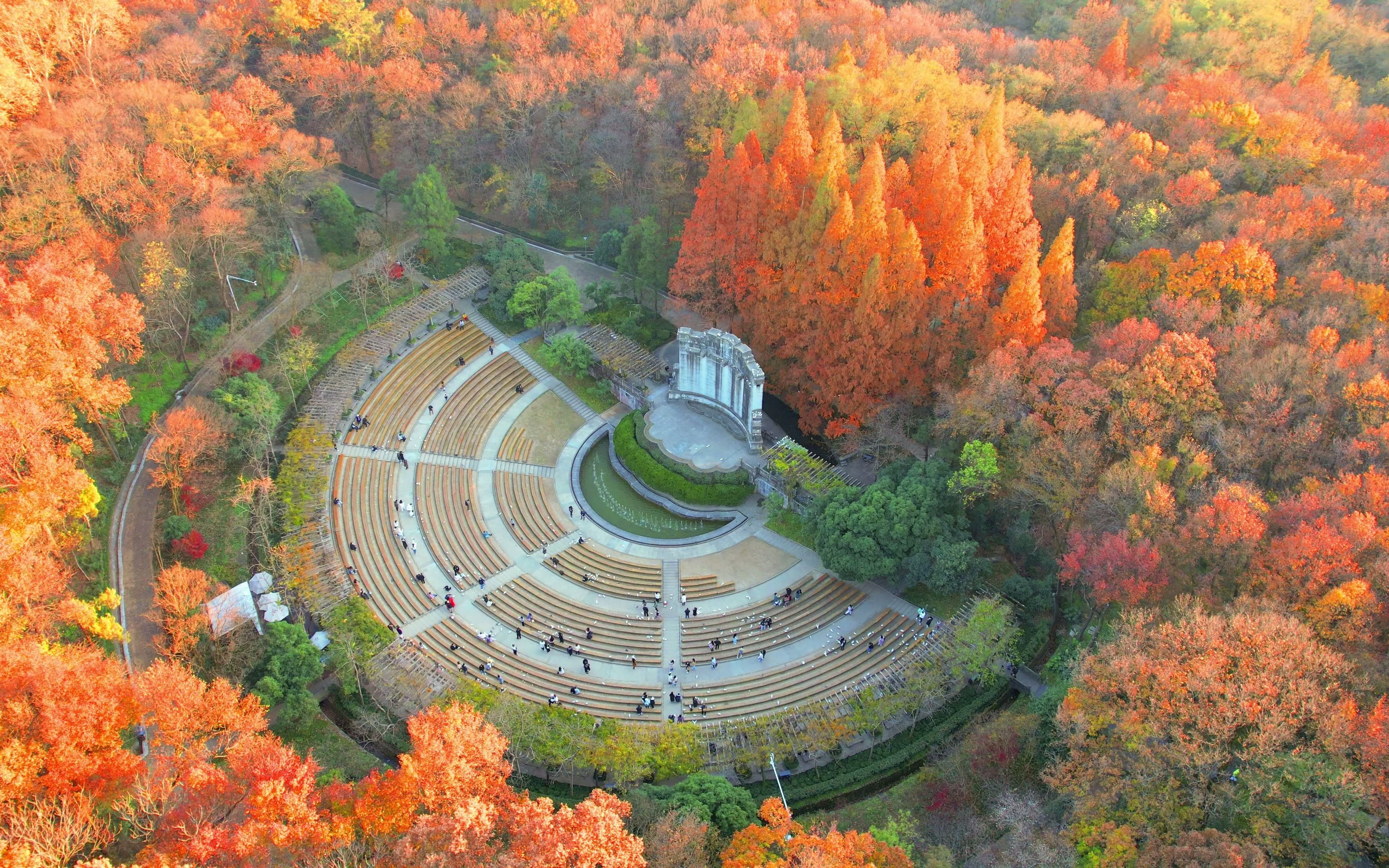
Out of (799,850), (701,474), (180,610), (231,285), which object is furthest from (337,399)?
(799,850)

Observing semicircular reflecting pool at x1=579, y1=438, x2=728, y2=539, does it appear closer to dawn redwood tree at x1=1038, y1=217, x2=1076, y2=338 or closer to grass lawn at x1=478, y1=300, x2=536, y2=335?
grass lawn at x1=478, y1=300, x2=536, y2=335

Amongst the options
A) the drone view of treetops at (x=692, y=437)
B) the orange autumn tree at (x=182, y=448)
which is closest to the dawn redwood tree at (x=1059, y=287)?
the drone view of treetops at (x=692, y=437)

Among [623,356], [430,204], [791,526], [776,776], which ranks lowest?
[776,776]

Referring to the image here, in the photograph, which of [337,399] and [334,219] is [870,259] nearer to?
[337,399]

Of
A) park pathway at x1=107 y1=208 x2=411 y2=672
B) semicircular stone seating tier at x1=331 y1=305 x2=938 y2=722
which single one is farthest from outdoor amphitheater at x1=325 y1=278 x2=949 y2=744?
park pathway at x1=107 y1=208 x2=411 y2=672

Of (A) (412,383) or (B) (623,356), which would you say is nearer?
(A) (412,383)

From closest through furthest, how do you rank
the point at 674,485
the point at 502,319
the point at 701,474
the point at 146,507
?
1. the point at 146,507
2. the point at 701,474
3. the point at 674,485
4. the point at 502,319

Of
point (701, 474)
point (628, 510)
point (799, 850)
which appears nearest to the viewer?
point (799, 850)

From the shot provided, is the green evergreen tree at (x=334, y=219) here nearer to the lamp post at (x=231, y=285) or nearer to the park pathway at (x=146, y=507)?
the park pathway at (x=146, y=507)

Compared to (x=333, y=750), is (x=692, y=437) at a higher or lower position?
higher
